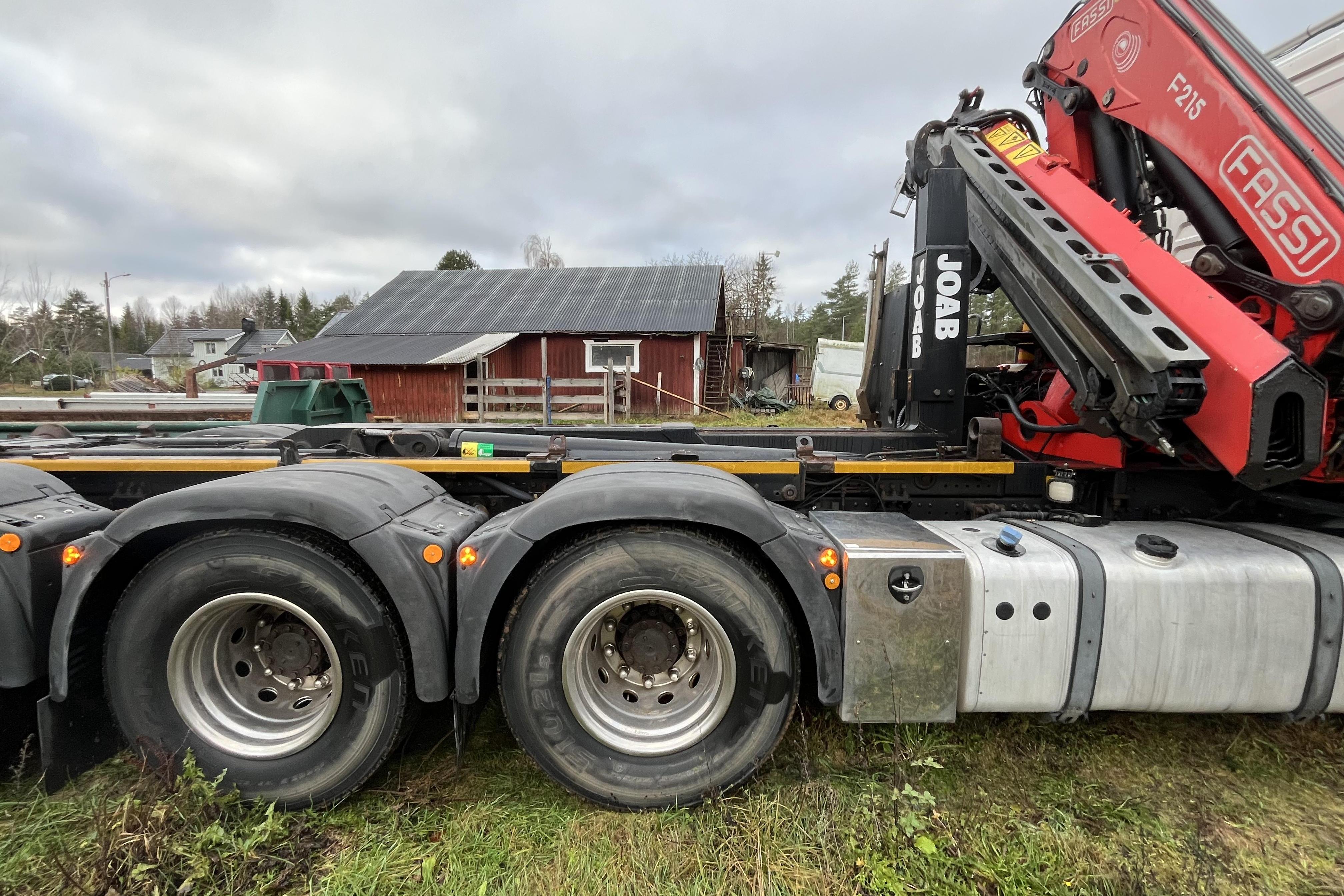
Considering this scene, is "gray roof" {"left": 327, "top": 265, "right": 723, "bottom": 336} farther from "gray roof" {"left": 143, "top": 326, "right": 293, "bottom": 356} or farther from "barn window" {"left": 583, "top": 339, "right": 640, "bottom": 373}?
"gray roof" {"left": 143, "top": 326, "right": 293, "bottom": 356}

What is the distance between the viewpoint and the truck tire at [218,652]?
7.67ft

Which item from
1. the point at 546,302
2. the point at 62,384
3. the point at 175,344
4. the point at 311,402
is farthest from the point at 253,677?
the point at 175,344

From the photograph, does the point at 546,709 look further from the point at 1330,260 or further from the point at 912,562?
the point at 1330,260

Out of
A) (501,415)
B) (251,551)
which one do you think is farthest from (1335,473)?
(501,415)

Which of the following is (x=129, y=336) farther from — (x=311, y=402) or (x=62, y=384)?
(x=311, y=402)

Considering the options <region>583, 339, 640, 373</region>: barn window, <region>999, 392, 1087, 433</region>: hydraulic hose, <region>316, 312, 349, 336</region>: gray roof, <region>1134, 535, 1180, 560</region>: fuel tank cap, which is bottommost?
<region>1134, 535, 1180, 560</region>: fuel tank cap

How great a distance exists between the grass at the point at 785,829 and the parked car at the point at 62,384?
1825 inches

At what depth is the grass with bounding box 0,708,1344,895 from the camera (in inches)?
82.1

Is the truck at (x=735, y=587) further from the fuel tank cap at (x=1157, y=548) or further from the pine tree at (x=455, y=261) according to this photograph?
the pine tree at (x=455, y=261)

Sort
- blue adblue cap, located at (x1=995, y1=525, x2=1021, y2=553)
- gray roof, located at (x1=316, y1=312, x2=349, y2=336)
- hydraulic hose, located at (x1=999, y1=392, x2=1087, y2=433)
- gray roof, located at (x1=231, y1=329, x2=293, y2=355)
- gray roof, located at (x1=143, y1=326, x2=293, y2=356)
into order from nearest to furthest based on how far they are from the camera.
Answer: blue adblue cap, located at (x1=995, y1=525, x2=1021, y2=553) < hydraulic hose, located at (x1=999, y1=392, x2=1087, y2=433) < gray roof, located at (x1=316, y1=312, x2=349, y2=336) < gray roof, located at (x1=231, y1=329, x2=293, y2=355) < gray roof, located at (x1=143, y1=326, x2=293, y2=356)

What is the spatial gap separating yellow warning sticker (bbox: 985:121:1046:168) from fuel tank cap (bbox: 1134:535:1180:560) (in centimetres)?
221

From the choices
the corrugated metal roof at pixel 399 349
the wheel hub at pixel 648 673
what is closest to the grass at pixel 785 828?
the wheel hub at pixel 648 673

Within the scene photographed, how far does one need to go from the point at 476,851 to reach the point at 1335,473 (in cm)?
406

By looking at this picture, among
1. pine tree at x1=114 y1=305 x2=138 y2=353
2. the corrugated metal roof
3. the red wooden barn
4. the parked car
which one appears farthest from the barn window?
pine tree at x1=114 y1=305 x2=138 y2=353
